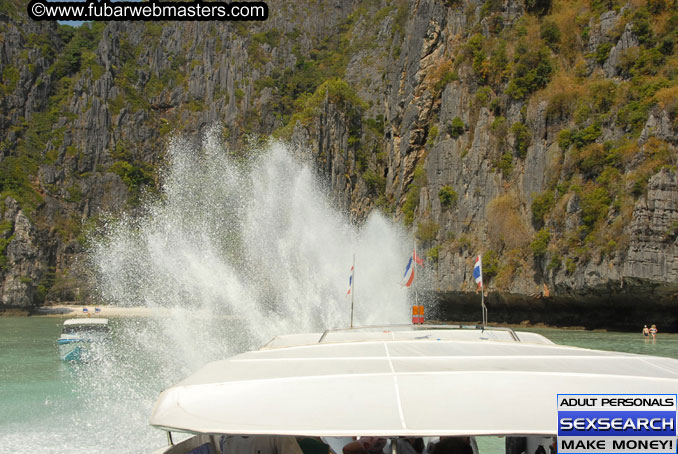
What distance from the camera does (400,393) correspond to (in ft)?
11.6

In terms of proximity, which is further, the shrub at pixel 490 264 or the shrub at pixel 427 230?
the shrub at pixel 427 230

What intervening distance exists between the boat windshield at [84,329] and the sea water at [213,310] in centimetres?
108

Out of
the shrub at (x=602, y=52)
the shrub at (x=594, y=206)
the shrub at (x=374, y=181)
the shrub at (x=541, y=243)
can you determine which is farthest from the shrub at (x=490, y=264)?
the shrub at (x=374, y=181)

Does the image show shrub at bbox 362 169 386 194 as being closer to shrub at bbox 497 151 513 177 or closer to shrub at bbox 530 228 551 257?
shrub at bbox 497 151 513 177

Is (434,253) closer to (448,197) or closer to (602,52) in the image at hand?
(448,197)

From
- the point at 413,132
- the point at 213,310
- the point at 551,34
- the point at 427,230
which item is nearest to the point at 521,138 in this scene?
the point at 551,34

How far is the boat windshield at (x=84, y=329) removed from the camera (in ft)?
81.2

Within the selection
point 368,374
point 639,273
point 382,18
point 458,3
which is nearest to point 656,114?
point 639,273

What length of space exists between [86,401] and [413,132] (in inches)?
1868

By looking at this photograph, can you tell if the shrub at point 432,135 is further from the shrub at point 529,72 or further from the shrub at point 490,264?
the shrub at point 490,264

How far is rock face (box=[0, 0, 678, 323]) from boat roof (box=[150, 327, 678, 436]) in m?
32.8

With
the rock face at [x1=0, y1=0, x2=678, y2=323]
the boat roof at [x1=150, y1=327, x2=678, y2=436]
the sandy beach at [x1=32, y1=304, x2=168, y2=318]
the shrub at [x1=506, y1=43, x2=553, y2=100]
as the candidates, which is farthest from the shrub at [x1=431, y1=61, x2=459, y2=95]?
the boat roof at [x1=150, y1=327, x2=678, y2=436]

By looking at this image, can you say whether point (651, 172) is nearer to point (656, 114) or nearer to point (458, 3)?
point (656, 114)

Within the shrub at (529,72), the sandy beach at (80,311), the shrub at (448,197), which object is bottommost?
the sandy beach at (80,311)
